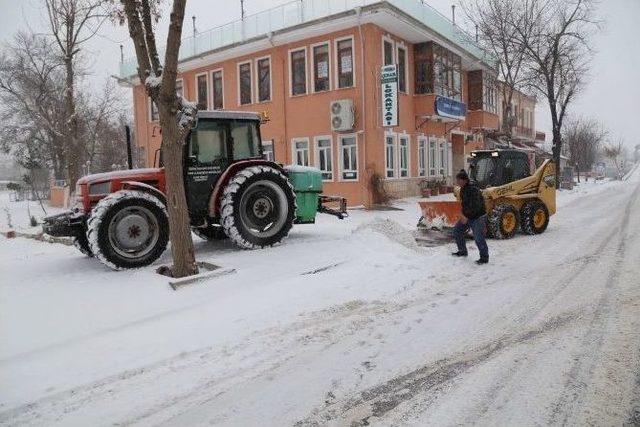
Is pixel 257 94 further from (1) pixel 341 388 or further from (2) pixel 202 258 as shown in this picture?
(1) pixel 341 388

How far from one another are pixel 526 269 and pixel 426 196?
1447 cm

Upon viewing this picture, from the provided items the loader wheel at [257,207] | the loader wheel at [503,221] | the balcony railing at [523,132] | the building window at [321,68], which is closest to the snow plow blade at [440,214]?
the loader wheel at [503,221]

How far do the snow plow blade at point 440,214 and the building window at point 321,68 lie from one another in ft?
33.1

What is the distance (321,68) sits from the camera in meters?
20.0

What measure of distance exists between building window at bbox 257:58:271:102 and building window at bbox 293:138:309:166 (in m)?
2.72

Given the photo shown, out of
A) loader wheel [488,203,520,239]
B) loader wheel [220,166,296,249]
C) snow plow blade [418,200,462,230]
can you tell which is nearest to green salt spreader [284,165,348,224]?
loader wheel [220,166,296,249]

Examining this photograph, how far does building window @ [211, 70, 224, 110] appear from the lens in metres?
24.1

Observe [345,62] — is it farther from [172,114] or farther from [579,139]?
[579,139]

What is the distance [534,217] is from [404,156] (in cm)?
1052

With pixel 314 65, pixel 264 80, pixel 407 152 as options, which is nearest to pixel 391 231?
pixel 407 152

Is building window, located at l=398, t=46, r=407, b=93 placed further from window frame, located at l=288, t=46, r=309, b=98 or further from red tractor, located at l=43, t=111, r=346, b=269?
red tractor, located at l=43, t=111, r=346, b=269

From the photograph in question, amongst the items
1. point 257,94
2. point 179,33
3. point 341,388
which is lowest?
point 341,388

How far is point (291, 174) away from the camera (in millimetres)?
9148

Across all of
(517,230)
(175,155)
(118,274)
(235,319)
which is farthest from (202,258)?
(517,230)
